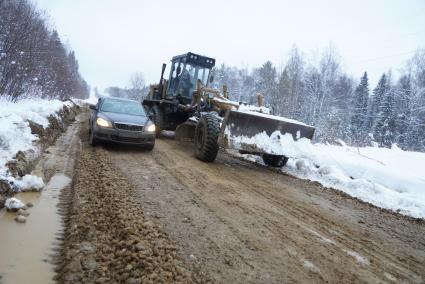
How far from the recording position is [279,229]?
4.71 m

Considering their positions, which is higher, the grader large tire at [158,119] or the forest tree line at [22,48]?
the forest tree line at [22,48]

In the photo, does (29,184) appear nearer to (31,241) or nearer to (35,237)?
(35,237)

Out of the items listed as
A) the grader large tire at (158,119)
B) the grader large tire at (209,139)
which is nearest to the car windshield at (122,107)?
the grader large tire at (158,119)

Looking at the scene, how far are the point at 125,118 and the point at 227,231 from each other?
20.5ft

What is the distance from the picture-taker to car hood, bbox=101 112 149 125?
9.55 m

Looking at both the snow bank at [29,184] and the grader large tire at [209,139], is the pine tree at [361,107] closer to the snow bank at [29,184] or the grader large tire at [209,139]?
the grader large tire at [209,139]

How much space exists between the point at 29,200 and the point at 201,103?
282 inches

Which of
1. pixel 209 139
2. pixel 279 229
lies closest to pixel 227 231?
pixel 279 229

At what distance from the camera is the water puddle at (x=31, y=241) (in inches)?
123

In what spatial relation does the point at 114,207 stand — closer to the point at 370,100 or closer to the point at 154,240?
the point at 154,240

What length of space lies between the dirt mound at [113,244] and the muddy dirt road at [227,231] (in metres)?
0.01

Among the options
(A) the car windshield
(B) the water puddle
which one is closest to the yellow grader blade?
(A) the car windshield

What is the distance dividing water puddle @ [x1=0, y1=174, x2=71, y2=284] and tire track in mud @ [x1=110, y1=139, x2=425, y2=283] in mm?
1291

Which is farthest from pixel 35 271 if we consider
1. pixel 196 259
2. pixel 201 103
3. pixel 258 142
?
→ pixel 201 103
